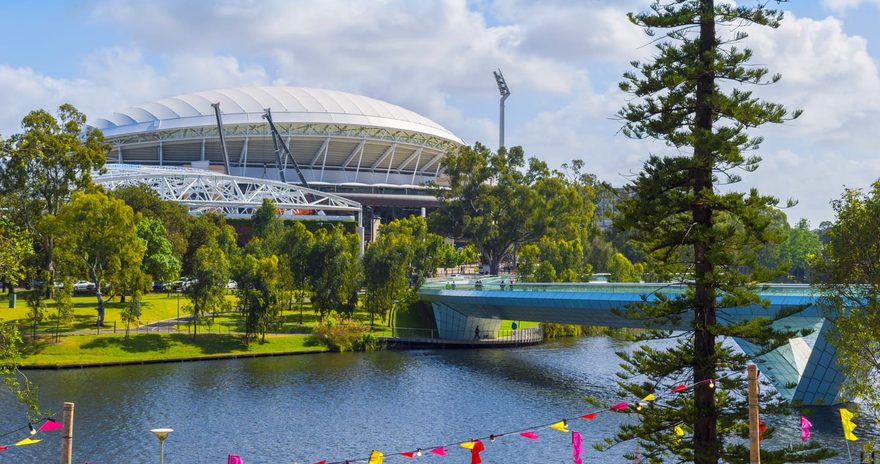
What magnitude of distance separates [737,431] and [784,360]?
25551 millimetres

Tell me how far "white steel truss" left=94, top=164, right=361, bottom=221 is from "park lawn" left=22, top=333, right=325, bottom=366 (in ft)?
152

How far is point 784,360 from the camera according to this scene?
53875 mm

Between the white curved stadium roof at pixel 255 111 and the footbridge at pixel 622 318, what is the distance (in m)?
78.0

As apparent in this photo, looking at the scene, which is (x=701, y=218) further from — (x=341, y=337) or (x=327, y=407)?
(x=341, y=337)

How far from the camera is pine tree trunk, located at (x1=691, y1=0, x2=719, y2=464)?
97.4ft

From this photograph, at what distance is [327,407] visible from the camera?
52.8 metres

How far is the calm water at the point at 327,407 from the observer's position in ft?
141

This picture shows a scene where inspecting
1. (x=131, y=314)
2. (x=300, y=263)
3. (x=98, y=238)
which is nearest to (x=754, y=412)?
(x=131, y=314)

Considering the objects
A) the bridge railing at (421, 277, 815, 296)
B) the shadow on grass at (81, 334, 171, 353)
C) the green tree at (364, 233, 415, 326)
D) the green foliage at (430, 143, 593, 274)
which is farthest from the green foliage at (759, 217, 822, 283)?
the shadow on grass at (81, 334, 171, 353)

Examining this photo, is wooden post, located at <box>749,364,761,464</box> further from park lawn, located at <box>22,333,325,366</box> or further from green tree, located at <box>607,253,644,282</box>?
green tree, located at <box>607,253,644,282</box>

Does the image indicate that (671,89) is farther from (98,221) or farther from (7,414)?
(98,221)

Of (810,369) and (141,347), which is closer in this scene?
(810,369)

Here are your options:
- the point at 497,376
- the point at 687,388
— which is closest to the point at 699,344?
the point at 687,388

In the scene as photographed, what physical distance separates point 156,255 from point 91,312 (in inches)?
310
